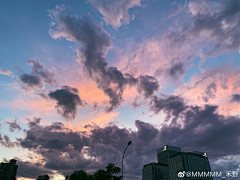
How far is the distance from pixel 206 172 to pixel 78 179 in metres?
186

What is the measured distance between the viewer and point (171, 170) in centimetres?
19488

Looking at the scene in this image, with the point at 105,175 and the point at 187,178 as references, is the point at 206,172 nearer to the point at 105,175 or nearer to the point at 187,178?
the point at 187,178

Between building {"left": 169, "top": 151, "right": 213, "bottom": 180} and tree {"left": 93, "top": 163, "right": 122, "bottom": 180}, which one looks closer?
tree {"left": 93, "top": 163, "right": 122, "bottom": 180}

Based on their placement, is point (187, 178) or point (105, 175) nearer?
point (105, 175)

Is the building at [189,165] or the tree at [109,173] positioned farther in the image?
the building at [189,165]

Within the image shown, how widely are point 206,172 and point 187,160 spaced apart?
98.1 ft

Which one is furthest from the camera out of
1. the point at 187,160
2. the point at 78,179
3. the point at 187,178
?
the point at 187,160

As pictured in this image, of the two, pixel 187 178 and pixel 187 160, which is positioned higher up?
pixel 187 160

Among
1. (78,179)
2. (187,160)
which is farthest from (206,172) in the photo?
(78,179)

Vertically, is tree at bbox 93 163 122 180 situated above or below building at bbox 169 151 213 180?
below

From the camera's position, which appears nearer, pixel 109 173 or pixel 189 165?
pixel 109 173

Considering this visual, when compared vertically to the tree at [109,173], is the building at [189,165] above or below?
above

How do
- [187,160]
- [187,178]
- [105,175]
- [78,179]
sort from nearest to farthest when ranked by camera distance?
1. [105,175]
2. [78,179]
3. [187,178]
4. [187,160]

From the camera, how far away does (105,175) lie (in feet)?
181
